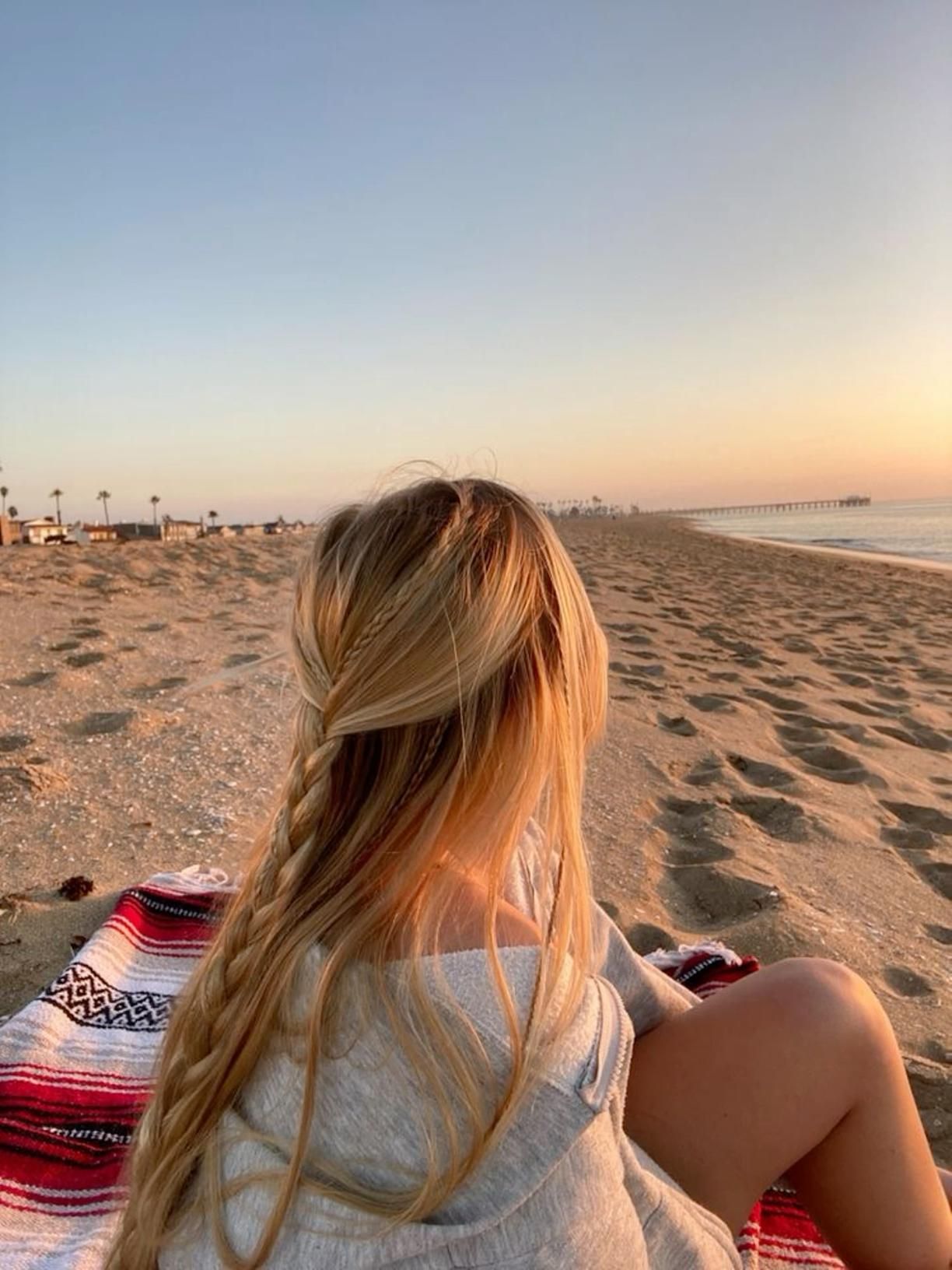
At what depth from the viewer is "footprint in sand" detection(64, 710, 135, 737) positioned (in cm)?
383

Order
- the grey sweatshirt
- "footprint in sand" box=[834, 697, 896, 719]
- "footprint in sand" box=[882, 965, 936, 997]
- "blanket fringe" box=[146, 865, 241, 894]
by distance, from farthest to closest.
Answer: "footprint in sand" box=[834, 697, 896, 719]
"blanket fringe" box=[146, 865, 241, 894]
"footprint in sand" box=[882, 965, 936, 997]
the grey sweatshirt

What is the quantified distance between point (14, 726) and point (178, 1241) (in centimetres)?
312

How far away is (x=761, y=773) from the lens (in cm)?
390

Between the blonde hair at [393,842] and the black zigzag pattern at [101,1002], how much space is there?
91 cm

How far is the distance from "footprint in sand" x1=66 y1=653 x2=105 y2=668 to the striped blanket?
2.58 metres

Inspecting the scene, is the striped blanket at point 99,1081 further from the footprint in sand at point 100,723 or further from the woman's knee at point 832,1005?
the footprint in sand at point 100,723

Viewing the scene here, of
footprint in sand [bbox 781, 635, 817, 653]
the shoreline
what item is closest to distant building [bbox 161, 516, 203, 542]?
the shoreline

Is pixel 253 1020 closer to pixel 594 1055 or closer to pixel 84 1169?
pixel 594 1055

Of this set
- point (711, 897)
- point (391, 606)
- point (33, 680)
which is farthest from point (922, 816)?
point (33, 680)

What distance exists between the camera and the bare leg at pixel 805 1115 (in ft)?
4.55

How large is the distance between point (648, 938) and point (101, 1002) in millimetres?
1407

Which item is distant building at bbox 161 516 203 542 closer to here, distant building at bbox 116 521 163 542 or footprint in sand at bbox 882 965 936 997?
distant building at bbox 116 521 163 542

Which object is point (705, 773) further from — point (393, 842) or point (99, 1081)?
point (393, 842)

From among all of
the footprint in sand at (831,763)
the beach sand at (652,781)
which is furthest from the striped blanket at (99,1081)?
the footprint in sand at (831,763)
